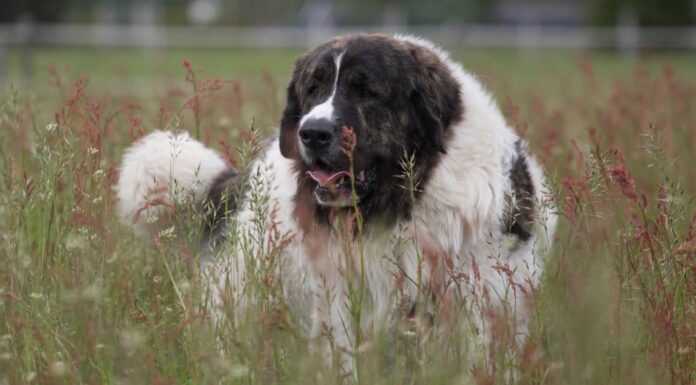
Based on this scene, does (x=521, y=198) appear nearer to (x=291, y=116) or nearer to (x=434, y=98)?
(x=434, y=98)

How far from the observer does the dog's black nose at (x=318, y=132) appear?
3712 mm

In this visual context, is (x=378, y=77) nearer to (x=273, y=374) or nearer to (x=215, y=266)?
(x=215, y=266)

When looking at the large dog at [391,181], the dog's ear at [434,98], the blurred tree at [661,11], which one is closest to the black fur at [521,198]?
the large dog at [391,181]

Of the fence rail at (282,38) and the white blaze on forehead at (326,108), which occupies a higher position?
the fence rail at (282,38)

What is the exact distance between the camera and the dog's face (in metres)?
3.81

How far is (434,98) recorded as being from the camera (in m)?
4.00

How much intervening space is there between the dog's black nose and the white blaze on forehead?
0.03 meters

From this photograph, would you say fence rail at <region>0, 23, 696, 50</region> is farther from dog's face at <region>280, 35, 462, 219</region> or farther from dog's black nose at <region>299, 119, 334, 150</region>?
dog's black nose at <region>299, 119, 334, 150</region>

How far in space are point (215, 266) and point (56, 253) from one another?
552mm

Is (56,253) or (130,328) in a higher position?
(56,253)

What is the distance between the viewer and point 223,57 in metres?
24.8

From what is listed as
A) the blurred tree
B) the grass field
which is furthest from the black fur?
the blurred tree

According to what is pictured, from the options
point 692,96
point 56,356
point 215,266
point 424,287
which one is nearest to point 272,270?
point 215,266

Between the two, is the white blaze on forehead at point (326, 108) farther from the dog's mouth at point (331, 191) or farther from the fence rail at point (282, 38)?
the fence rail at point (282, 38)
